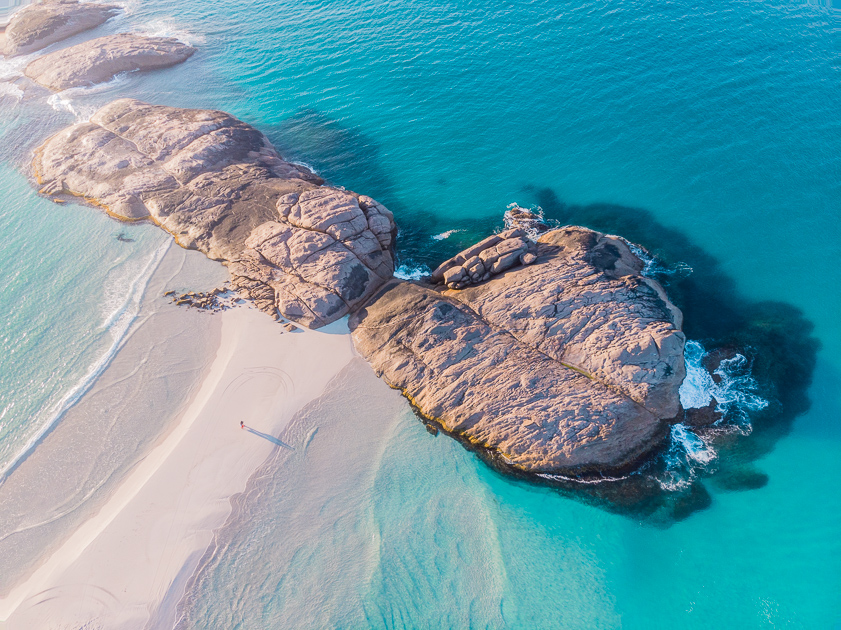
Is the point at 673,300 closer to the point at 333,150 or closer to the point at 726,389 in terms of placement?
the point at 726,389

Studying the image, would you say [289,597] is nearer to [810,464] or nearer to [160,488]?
[160,488]

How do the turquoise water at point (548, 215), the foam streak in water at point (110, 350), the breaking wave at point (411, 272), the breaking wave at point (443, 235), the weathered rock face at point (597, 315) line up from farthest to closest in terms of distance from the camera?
the breaking wave at point (443, 235)
the breaking wave at point (411, 272)
the foam streak in water at point (110, 350)
the weathered rock face at point (597, 315)
the turquoise water at point (548, 215)

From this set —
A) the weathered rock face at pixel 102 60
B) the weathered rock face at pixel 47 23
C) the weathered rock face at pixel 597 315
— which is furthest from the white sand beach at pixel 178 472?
the weathered rock face at pixel 47 23

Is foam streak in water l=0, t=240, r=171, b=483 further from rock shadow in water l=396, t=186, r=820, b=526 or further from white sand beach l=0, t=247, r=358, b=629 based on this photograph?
rock shadow in water l=396, t=186, r=820, b=526

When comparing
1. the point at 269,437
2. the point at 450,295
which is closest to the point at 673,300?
the point at 450,295

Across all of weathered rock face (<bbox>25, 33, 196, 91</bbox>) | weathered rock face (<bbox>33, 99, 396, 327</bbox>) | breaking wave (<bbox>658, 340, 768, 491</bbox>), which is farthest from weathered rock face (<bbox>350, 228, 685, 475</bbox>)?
weathered rock face (<bbox>25, 33, 196, 91</bbox>)

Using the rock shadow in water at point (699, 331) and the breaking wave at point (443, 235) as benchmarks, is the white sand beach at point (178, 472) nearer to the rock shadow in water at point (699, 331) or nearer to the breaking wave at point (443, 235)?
the breaking wave at point (443, 235)
